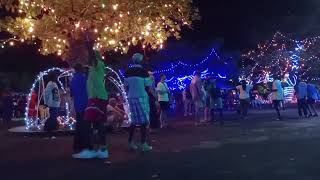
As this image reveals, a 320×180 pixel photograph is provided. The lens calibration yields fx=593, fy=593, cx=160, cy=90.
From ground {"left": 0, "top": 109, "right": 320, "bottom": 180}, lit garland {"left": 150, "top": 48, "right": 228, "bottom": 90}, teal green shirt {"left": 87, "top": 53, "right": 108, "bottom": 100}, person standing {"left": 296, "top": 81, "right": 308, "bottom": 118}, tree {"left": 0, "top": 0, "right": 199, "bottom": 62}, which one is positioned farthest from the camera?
lit garland {"left": 150, "top": 48, "right": 228, "bottom": 90}

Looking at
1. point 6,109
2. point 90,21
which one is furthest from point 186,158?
point 6,109

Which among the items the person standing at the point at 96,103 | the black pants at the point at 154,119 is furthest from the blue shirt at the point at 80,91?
the black pants at the point at 154,119

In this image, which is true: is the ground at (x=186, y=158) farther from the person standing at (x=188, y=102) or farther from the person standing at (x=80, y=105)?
the person standing at (x=188, y=102)

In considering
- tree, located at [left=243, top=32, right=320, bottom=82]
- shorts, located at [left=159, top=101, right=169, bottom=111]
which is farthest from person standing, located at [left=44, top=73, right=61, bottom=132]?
tree, located at [left=243, top=32, right=320, bottom=82]

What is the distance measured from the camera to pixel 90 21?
18.9 m

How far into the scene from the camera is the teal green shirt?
11.7m

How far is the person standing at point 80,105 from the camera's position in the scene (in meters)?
12.1

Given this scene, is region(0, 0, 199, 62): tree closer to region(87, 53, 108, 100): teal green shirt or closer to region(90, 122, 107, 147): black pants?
region(87, 53, 108, 100): teal green shirt

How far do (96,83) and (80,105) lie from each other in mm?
753

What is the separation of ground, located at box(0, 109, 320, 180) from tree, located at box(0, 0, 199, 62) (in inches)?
156

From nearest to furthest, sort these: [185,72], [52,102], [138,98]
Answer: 1. [138,98]
2. [52,102]
3. [185,72]

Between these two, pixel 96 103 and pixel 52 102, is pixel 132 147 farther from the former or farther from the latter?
pixel 52 102

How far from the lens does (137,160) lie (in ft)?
36.9

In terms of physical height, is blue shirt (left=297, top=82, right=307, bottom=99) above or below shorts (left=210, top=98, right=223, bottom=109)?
above
